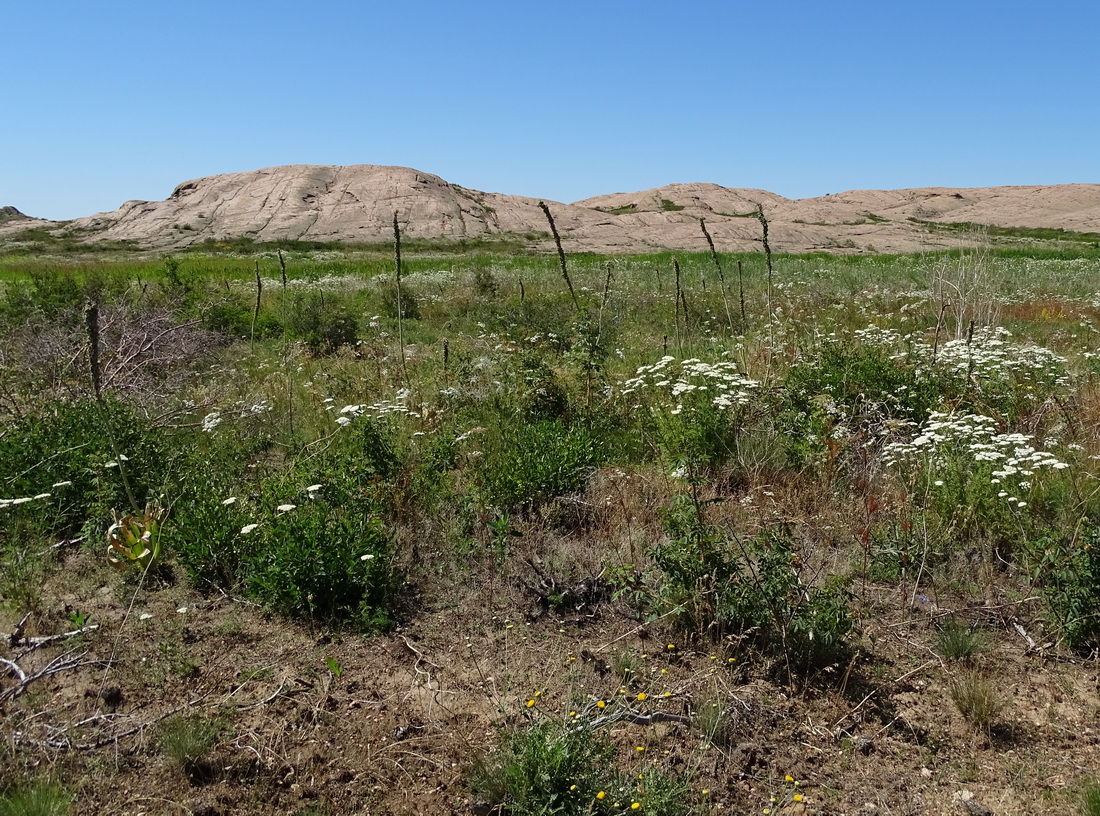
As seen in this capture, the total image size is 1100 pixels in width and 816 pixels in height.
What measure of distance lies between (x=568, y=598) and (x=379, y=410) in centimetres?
243

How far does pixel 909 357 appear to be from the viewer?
630 cm

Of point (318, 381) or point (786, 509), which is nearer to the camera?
point (786, 509)

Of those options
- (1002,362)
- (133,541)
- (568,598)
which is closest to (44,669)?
(133,541)

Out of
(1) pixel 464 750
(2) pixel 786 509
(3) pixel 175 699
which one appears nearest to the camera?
(1) pixel 464 750

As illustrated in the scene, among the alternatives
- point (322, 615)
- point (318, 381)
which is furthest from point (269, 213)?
point (322, 615)

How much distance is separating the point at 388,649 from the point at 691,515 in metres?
1.51

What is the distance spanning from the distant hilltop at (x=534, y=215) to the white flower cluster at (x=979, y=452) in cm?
3639

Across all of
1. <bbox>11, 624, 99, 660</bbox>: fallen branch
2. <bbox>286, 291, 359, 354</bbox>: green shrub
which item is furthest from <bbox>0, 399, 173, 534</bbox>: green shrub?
<bbox>286, 291, 359, 354</bbox>: green shrub

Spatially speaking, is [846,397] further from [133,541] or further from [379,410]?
[133,541]

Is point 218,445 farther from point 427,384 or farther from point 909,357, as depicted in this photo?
point 909,357

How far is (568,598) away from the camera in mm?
3430

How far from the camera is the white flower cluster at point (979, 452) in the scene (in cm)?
371

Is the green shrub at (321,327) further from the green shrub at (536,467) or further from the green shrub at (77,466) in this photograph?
the green shrub at (536,467)

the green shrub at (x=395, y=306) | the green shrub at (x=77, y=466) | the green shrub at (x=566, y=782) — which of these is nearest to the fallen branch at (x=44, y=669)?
the green shrub at (x=77, y=466)
